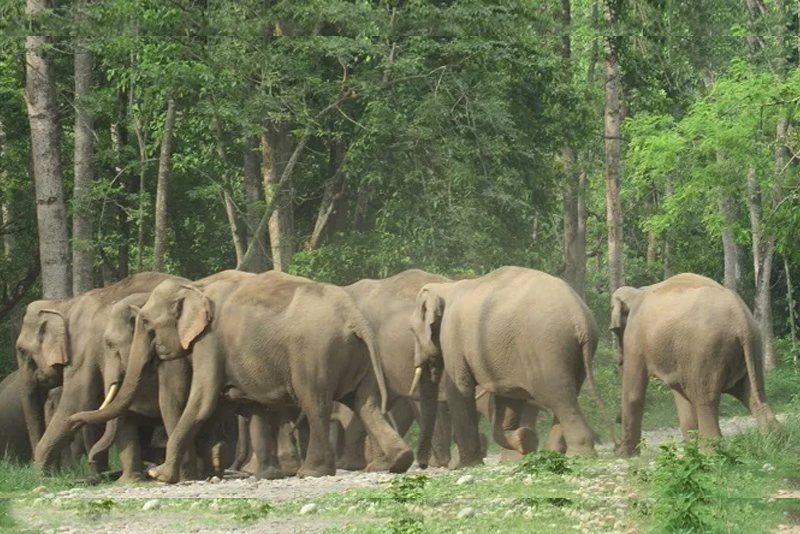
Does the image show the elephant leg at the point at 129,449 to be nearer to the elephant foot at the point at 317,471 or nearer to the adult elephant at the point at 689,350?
the elephant foot at the point at 317,471

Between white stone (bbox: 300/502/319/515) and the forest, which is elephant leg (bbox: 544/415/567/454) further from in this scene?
white stone (bbox: 300/502/319/515)

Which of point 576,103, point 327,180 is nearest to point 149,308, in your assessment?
point 327,180

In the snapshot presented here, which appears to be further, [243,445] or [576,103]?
[243,445]

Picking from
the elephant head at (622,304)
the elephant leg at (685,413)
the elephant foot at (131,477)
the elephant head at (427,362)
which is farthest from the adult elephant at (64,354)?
the elephant leg at (685,413)

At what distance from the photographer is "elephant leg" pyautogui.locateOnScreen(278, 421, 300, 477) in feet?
45.8

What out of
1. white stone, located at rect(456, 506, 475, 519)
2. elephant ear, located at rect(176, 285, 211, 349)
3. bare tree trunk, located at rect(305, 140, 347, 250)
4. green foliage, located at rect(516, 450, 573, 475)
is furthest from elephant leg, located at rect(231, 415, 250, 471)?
white stone, located at rect(456, 506, 475, 519)

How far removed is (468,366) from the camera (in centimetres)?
1412

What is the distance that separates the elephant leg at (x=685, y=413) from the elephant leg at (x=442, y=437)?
1912mm

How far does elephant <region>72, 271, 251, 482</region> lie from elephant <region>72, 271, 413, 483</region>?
149 mm

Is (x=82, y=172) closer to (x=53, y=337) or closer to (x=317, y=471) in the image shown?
(x=53, y=337)

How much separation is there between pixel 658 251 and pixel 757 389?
3.56ft

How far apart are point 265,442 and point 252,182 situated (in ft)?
6.39

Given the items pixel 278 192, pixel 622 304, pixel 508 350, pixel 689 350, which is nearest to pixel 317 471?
pixel 508 350

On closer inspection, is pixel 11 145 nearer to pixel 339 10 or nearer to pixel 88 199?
pixel 88 199
